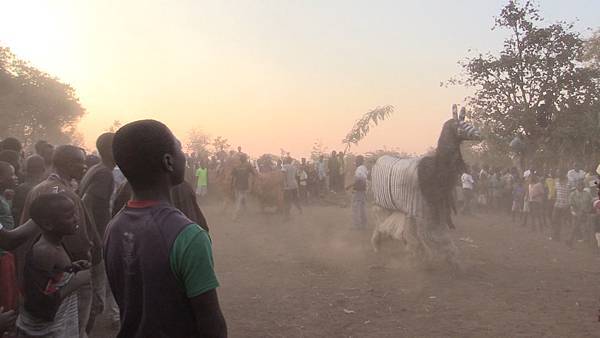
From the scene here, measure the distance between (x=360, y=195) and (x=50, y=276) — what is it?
10.6 meters

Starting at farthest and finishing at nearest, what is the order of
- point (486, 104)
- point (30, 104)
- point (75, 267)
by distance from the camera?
point (30, 104)
point (486, 104)
point (75, 267)

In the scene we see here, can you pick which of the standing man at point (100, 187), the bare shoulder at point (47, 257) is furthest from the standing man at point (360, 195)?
the bare shoulder at point (47, 257)

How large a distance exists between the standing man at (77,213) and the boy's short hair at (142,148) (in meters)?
1.71

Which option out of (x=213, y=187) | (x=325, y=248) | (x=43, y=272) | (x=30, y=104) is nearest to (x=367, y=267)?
(x=325, y=248)

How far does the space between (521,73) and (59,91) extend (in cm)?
2821

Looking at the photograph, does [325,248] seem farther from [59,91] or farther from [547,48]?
[59,91]

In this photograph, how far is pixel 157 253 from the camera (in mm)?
1822

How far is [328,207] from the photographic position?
18766 millimetres

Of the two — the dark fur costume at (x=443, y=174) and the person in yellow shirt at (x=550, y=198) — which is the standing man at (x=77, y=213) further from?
the person in yellow shirt at (x=550, y=198)

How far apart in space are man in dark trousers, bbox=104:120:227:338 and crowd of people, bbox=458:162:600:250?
6.70 m

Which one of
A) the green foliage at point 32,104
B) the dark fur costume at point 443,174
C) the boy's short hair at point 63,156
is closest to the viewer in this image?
the boy's short hair at point 63,156

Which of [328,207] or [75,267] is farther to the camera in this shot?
[328,207]

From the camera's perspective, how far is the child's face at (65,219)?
316 centimetres

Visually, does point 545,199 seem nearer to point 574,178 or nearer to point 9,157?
point 574,178
